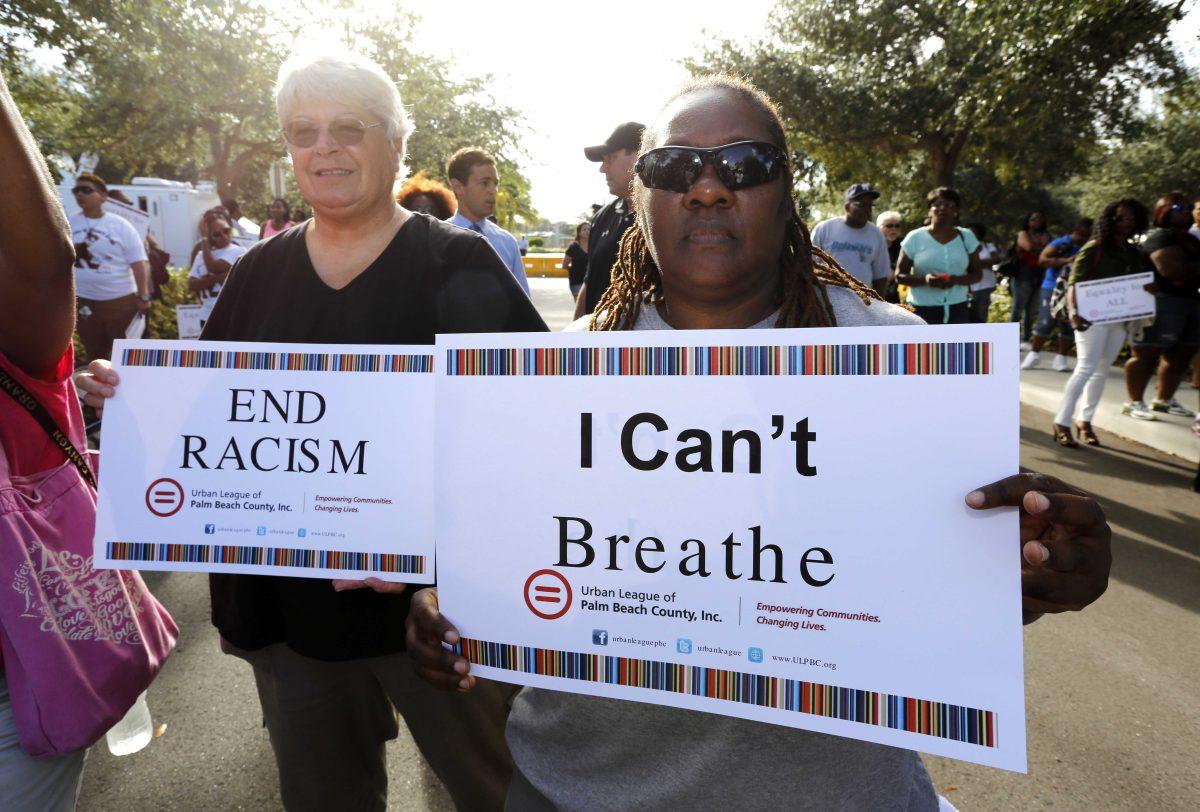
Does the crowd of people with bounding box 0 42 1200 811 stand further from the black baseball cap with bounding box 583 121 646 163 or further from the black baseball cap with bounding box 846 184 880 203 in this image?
the black baseball cap with bounding box 846 184 880 203

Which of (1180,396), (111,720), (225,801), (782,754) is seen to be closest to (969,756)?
(782,754)

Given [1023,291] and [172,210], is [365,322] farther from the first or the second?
[172,210]

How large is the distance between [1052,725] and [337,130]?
3.20 metres

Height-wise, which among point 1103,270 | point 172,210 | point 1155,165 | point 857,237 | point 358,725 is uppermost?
point 1155,165

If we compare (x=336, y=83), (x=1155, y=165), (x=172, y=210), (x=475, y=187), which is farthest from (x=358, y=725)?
(x=1155, y=165)

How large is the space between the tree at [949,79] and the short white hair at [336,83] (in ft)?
35.6

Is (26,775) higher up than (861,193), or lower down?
lower down

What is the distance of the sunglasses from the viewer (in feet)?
4.60

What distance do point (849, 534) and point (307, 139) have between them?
154 cm

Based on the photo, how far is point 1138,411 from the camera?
759 centimetres

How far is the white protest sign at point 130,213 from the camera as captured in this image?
7.39 m

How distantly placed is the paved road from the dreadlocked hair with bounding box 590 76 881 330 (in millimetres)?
1959

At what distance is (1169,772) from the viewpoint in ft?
8.68

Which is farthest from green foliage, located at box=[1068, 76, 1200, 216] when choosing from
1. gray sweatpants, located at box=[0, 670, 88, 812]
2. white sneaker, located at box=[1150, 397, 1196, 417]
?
gray sweatpants, located at box=[0, 670, 88, 812]
